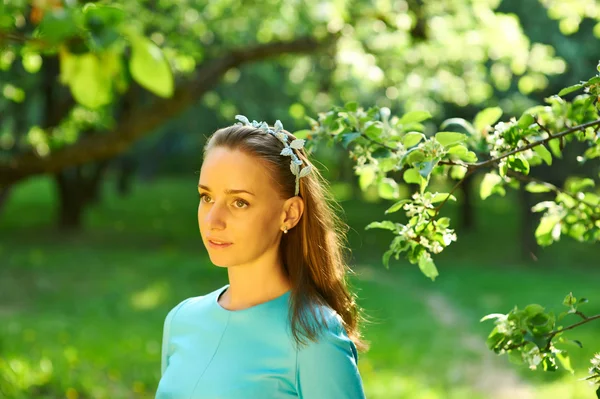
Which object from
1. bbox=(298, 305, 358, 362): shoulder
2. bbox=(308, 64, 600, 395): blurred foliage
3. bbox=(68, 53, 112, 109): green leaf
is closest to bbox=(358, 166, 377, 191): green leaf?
bbox=(308, 64, 600, 395): blurred foliage

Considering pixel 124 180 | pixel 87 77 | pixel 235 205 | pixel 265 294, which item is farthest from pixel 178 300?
pixel 124 180

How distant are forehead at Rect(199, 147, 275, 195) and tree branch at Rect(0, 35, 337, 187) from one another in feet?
18.7

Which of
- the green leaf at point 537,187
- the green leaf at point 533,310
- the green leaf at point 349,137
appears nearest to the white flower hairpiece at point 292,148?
the green leaf at point 349,137

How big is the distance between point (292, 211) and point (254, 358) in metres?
0.45

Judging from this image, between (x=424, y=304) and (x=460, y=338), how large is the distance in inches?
96.4

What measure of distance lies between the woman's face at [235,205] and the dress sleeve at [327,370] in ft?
1.17

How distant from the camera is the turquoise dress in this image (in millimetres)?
1927

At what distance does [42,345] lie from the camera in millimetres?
8719

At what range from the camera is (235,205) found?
84.9 inches

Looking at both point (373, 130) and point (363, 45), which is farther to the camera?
point (363, 45)

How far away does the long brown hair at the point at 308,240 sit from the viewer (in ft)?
7.23

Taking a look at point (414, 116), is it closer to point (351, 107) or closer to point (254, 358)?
point (351, 107)

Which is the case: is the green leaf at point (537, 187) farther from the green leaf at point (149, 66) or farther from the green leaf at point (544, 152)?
the green leaf at point (149, 66)

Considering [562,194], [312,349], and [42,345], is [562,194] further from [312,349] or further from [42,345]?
[42,345]
